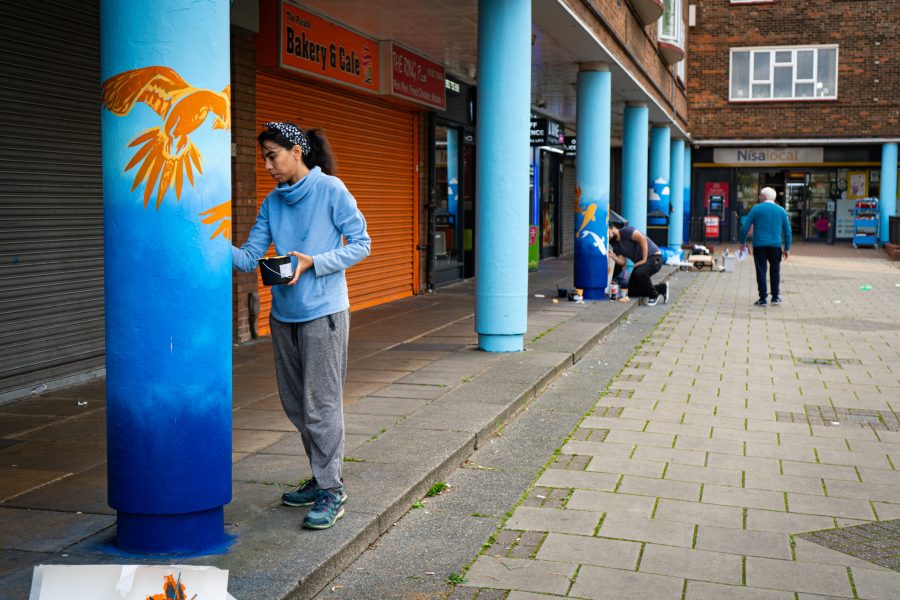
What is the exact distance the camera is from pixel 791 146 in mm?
35000

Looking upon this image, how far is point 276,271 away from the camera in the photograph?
412cm

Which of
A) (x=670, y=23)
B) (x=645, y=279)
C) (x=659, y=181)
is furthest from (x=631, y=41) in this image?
(x=659, y=181)

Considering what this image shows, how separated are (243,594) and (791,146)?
34.4m

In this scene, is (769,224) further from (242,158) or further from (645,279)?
(242,158)

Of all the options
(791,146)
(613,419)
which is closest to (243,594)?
(613,419)

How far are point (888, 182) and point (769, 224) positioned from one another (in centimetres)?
1967

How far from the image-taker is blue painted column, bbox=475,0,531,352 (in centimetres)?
938

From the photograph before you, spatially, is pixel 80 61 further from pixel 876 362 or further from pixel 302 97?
pixel 876 362

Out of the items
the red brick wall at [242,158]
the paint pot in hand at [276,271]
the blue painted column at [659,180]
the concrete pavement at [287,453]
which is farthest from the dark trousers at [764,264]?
the paint pot in hand at [276,271]

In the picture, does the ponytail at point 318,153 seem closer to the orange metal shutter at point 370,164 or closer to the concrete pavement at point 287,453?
the concrete pavement at point 287,453

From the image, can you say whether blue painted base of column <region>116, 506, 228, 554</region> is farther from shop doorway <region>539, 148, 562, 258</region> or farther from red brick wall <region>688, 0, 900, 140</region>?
red brick wall <region>688, 0, 900, 140</region>

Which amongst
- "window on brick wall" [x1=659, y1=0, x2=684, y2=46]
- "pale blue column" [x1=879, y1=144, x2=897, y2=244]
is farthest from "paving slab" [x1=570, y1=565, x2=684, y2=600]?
"pale blue column" [x1=879, y1=144, x2=897, y2=244]

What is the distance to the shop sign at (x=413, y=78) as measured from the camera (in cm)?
1320

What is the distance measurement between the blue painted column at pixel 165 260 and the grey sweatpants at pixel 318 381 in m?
0.47
